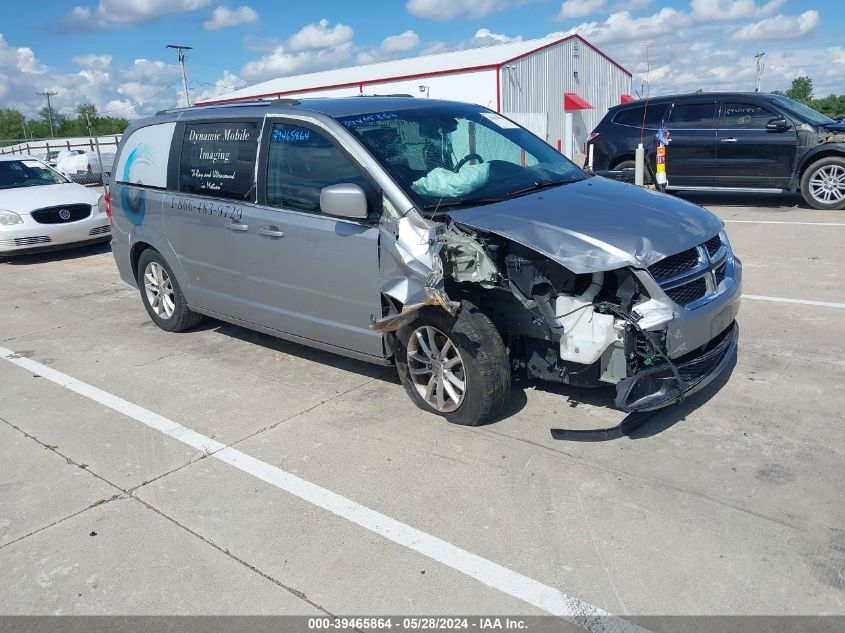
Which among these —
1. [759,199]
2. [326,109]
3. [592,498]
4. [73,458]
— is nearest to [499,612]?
[592,498]

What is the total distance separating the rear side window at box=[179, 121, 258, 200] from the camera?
5.16 m

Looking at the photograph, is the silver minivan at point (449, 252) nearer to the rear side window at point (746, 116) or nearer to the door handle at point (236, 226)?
the door handle at point (236, 226)

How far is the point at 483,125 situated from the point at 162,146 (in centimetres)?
276

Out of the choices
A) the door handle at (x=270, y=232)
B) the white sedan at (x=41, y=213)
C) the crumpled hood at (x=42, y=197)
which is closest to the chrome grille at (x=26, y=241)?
the white sedan at (x=41, y=213)

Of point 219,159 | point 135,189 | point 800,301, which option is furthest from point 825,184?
point 135,189

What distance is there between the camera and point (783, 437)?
398 centimetres

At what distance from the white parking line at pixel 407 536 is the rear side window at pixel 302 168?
167 cm

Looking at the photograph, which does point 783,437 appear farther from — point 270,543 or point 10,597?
point 10,597

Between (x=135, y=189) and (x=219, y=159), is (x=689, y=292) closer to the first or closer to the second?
(x=219, y=159)

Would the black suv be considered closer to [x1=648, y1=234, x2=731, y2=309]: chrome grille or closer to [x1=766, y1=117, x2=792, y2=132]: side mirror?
[x1=766, y1=117, x2=792, y2=132]: side mirror

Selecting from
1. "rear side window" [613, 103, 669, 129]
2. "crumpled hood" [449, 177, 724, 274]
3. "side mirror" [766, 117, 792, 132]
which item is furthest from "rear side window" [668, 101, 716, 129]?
"crumpled hood" [449, 177, 724, 274]

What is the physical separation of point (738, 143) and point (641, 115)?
5.98ft

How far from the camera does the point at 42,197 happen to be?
35.0 ft

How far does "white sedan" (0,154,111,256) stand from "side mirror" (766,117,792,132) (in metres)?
10.5
